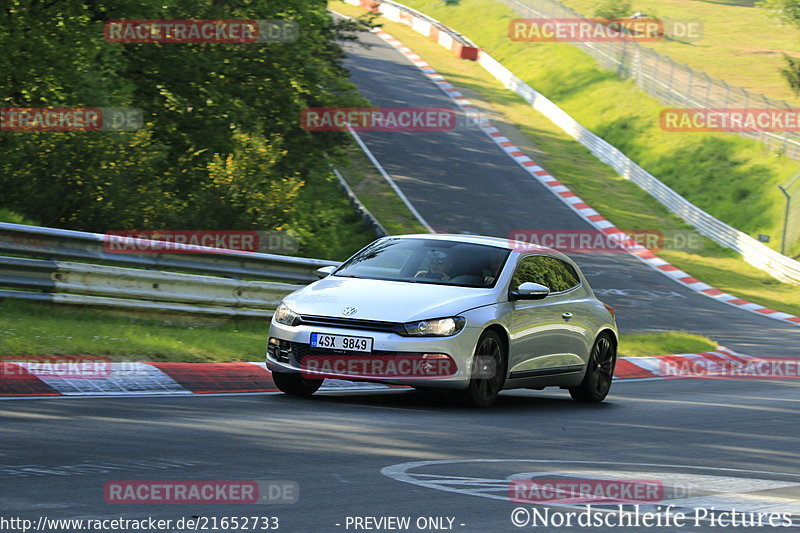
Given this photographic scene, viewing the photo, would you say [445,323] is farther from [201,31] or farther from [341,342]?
[201,31]

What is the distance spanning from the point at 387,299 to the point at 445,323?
0.53m

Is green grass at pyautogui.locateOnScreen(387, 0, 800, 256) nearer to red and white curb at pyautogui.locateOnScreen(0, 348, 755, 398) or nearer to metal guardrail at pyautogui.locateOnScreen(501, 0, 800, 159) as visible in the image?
metal guardrail at pyautogui.locateOnScreen(501, 0, 800, 159)

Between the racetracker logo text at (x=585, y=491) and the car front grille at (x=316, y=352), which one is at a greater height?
the racetracker logo text at (x=585, y=491)

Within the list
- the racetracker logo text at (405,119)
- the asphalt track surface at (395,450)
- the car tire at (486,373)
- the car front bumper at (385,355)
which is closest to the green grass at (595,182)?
the racetracker logo text at (405,119)

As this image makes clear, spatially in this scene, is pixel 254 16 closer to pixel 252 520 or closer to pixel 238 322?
pixel 238 322

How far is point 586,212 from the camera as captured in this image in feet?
124

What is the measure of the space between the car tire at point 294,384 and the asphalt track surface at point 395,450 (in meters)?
0.15

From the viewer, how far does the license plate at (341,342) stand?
9508 mm

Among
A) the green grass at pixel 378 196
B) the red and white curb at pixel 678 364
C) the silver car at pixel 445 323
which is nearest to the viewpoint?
the silver car at pixel 445 323

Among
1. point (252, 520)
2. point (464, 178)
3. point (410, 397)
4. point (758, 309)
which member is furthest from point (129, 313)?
point (464, 178)

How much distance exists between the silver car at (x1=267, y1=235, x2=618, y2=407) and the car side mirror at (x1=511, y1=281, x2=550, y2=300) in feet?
0.04

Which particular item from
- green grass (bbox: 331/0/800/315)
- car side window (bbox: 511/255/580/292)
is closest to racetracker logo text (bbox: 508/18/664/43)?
green grass (bbox: 331/0/800/315)

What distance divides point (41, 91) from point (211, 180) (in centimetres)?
370

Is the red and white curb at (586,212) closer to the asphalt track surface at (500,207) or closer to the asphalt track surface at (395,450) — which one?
the asphalt track surface at (500,207)
